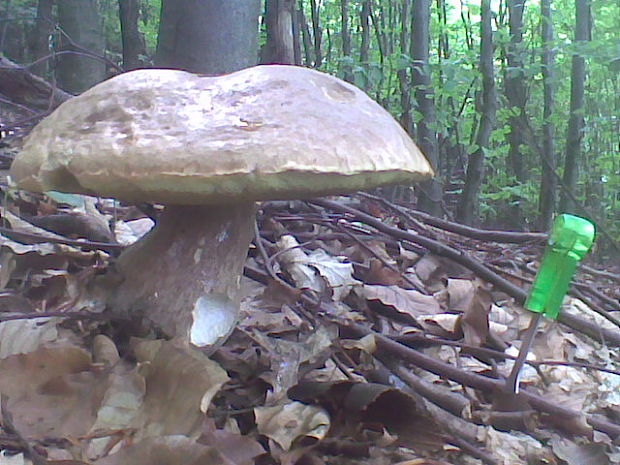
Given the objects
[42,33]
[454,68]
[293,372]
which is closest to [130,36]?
[454,68]

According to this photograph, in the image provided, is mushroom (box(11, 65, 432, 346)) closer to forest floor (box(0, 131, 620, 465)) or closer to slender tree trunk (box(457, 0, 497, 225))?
forest floor (box(0, 131, 620, 465))

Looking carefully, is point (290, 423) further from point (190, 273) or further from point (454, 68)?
point (454, 68)

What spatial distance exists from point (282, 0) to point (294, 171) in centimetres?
182

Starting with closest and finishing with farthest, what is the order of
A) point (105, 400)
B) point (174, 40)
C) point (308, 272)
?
point (105, 400), point (308, 272), point (174, 40)

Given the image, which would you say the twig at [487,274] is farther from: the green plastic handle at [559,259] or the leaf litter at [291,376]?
the green plastic handle at [559,259]

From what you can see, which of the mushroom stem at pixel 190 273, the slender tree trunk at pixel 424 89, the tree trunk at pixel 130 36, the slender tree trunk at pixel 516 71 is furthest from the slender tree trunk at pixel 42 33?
the mushroom stem at pixel 190 273

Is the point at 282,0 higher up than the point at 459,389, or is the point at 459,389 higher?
the point at 282,0

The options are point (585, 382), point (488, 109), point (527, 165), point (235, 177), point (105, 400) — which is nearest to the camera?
point (235, 177)

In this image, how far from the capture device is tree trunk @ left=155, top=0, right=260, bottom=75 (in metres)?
2.22

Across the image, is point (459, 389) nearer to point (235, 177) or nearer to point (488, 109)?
point (235, 177)

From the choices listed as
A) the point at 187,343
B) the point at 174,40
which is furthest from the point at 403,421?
the point at 174,40

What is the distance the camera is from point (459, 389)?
1534 mm

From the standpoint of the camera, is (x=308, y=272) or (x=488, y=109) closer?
(x=308, y=272)

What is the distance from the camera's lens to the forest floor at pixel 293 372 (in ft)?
3.54
